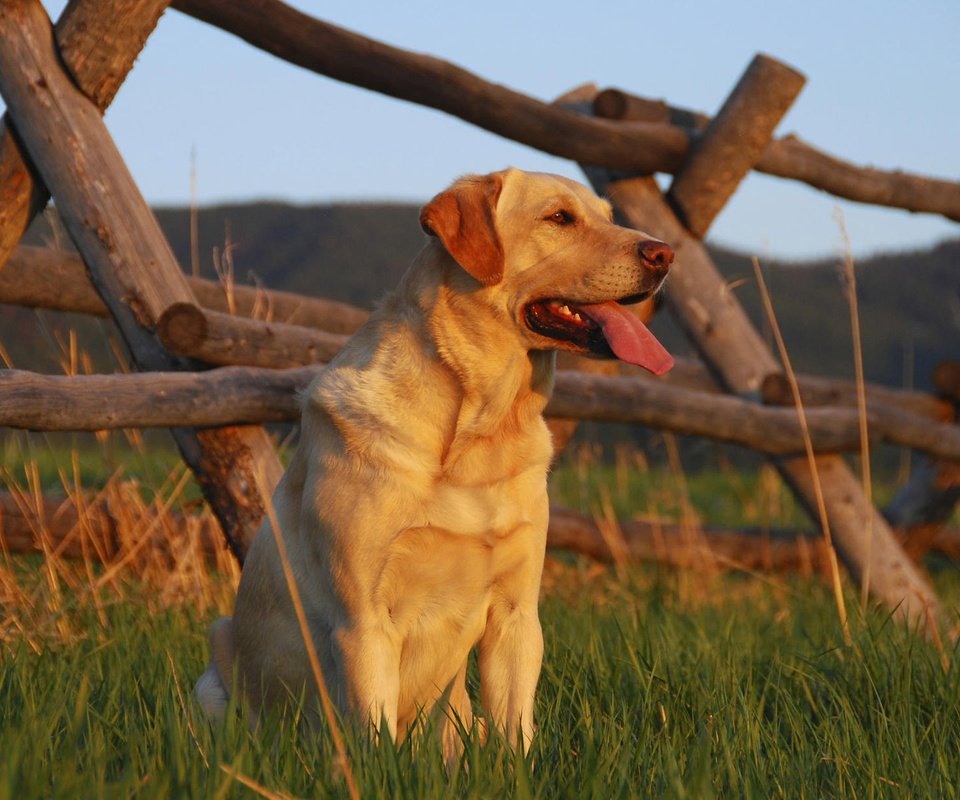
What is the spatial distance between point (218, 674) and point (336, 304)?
284cm

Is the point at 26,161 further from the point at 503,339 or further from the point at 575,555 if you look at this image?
the point at 575,555

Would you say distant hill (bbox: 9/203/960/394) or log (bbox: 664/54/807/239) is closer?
log (bbox: 664/54/807/239)

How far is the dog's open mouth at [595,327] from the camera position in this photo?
9.39ft

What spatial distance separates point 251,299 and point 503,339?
2.66 meters

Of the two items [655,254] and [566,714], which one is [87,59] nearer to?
[655,254]

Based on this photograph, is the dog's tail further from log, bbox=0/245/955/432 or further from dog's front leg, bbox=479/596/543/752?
log, bbox=0/245/955/432

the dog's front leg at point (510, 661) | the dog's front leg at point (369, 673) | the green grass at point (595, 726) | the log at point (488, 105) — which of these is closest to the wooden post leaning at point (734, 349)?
the log at point (488, 105)

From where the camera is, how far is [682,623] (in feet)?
14.1

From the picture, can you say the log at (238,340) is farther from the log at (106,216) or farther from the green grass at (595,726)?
the green grass at (595,726)

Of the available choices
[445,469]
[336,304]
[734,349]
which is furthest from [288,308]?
[445,469]

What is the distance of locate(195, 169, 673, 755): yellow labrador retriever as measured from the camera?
2.68 meters

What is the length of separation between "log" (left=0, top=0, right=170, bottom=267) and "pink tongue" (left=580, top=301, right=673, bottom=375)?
6.53 ft

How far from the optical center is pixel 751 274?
87.9 ft

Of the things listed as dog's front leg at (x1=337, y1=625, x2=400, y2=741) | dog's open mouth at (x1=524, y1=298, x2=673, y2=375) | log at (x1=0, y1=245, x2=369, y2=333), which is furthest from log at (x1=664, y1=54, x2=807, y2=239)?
dog's front leg at (x1=337, y1=625, x2=400, y2=741)
